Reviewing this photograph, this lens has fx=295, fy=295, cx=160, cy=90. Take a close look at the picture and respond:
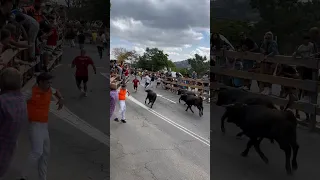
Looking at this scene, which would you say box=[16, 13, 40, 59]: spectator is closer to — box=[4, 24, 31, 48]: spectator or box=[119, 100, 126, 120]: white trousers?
box=[4, 24, 31, 48]: spectator

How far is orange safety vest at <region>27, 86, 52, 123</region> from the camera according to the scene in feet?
5.87

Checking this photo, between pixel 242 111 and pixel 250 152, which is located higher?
pixel 242 111

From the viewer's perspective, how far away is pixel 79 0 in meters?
2.11

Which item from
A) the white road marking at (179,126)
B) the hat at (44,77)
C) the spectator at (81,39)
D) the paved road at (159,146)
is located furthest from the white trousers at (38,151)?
the white road marking at (179,126)

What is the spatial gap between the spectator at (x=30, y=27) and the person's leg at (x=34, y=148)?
456mm

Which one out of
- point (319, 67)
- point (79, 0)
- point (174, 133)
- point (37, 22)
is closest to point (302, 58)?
point (319, 67)

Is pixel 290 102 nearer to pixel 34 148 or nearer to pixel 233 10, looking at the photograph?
pixel 233 10

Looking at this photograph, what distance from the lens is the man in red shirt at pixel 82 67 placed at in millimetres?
2123

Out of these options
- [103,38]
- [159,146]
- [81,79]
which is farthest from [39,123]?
[159,146]

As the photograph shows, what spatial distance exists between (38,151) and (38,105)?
294 millimetres

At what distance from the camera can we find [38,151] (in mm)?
1853

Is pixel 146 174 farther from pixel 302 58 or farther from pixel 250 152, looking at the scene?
pixel 302 58

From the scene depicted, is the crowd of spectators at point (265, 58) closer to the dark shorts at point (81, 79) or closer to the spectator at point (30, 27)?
the dark shorts at point (81, 79)

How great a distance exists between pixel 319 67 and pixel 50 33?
5.77ft
